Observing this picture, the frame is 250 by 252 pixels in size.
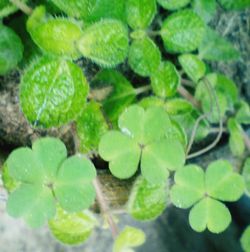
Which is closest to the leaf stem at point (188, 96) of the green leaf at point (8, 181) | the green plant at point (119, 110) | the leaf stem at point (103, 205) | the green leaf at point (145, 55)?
the green plant at point (119, 110)

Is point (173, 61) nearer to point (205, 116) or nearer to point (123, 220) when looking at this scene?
point (205, 116)

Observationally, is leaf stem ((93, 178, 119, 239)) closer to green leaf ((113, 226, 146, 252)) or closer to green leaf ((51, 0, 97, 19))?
green leaf ((113, 226, 146, 252))

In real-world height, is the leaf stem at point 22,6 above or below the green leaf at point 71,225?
above

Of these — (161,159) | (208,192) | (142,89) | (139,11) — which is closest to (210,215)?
(208,192)

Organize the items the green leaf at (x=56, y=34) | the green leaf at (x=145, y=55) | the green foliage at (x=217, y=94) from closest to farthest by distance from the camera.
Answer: the green leaf at (x=56, y=34)
the green leaf at (x=145, y=55)
the green foliage at (x=217, y=94)

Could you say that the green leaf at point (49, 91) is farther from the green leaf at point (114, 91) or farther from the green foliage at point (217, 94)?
the green foliage at point (217, 94)

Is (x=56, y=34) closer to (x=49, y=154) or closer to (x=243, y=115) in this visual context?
(x=49, y=154)
